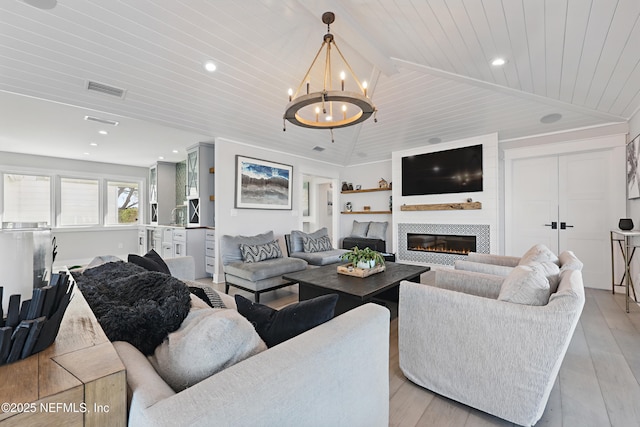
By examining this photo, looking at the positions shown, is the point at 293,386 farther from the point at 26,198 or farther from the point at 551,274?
the point at 26,198

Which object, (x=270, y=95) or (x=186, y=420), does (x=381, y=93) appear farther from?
(x=186, y=420)

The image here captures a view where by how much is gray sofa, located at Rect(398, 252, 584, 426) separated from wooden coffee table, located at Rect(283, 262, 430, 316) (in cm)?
62

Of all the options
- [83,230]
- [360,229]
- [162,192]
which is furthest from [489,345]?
[83,230]

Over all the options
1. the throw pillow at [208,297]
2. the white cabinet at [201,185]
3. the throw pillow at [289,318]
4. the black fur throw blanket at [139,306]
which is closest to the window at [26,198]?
the white cabinet at [201,185]

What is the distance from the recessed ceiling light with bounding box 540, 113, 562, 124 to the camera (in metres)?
4.09

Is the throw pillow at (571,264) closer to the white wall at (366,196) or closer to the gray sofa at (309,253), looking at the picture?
the gray sofa at (309,253)

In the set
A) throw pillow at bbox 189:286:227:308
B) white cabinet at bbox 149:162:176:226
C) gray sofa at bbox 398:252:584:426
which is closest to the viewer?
gray sofa at bbox 398:252:584:426

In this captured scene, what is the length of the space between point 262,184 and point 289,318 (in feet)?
14.6

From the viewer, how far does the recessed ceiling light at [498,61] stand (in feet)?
9.81

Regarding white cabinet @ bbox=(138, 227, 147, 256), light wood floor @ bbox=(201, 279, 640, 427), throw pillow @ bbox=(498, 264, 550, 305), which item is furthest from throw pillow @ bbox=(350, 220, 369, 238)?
white cabinet @ bbox=(138, 227, 147, 256)

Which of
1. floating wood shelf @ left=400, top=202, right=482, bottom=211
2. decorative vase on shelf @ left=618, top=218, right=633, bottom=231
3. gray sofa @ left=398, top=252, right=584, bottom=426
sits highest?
floating wood shelf @ left=400, top=202, right=482, bottom=211

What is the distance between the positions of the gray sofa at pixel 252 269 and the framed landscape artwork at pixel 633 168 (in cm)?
432

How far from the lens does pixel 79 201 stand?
655cm

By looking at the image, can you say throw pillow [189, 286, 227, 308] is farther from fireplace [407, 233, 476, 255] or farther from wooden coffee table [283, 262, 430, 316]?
fireplace [407, 233, 476, 255]
